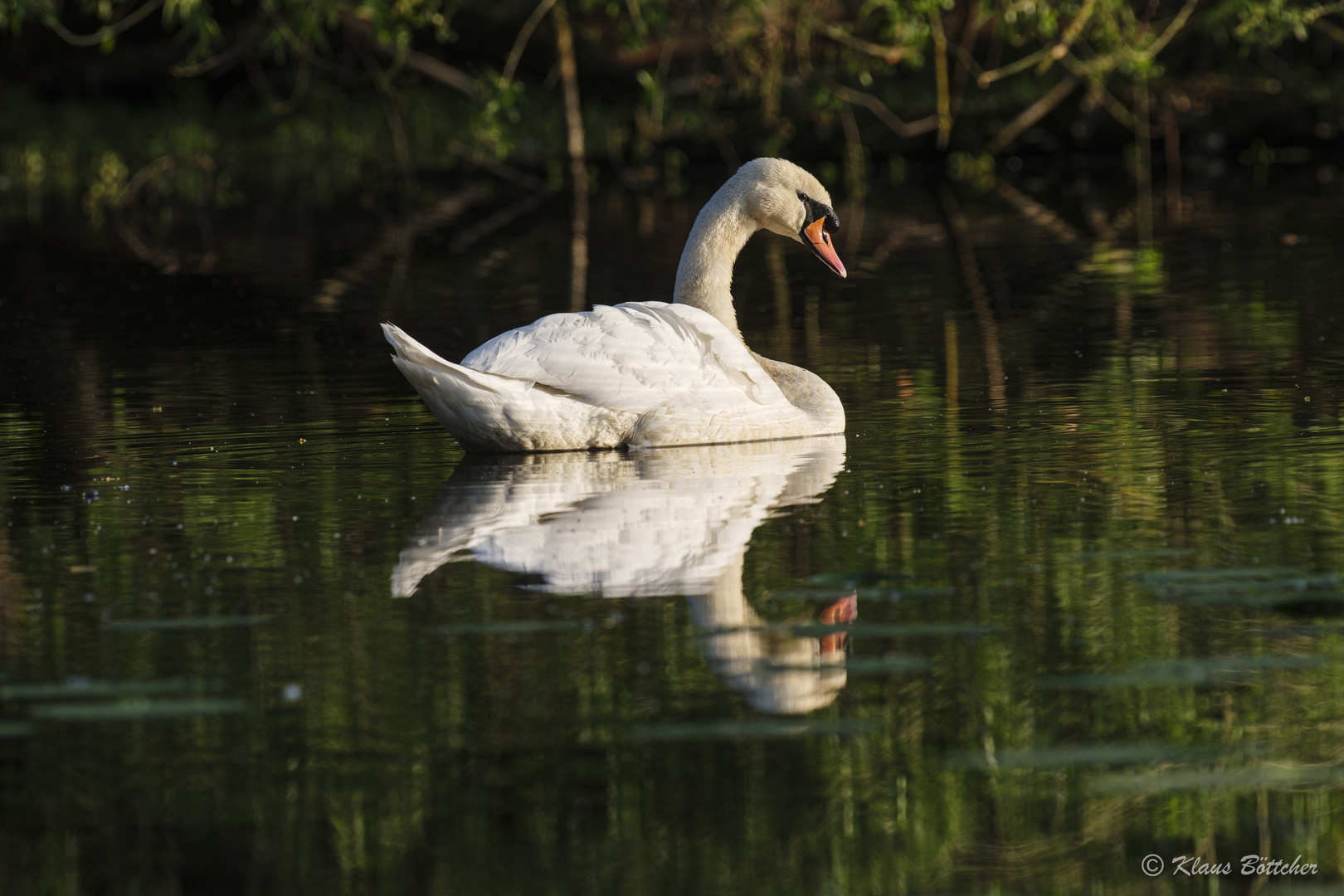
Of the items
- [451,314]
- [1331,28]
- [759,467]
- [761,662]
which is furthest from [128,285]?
[1331,28]

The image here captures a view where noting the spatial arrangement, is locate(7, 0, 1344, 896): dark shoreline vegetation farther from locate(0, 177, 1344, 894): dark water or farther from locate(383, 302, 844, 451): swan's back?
locate(383, 302, 844, 451): swan's back

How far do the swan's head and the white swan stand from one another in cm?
109

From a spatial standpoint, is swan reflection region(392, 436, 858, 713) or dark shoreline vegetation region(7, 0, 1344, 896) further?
swan reflection region(392, 436, 858, 713)

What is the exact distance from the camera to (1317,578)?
6.11 metres

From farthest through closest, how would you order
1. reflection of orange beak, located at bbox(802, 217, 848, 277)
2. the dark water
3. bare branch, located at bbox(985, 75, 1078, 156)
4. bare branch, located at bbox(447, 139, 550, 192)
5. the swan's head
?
bare branch, located at bbox(447, 139, 550, 192) < bare branch, located at bbox(985, 75, 1078, 156) < reflection of orange beak, located at bbox(802, 217, 848, 277) < the swan's head < the dark water

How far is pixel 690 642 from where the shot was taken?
562cm

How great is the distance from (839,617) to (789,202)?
4.89 metres

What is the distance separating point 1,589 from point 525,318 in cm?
839

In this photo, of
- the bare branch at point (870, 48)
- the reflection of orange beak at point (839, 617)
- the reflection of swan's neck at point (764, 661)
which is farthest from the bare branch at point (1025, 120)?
the reflection of swan's neck at point (764, 661)

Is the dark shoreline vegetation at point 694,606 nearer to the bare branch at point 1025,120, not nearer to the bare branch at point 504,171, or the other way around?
the bare branch at point 1025,120

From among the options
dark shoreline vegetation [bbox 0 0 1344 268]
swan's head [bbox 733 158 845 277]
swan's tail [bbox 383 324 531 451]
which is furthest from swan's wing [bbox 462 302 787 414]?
dark shoreline vegetation [bbox 0 0 1344 268]

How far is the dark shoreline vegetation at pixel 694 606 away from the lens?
4.34 metres

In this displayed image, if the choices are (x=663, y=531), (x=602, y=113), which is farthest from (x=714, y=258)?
(x=602, y=113)

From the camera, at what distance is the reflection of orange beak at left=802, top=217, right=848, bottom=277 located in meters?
10.5
